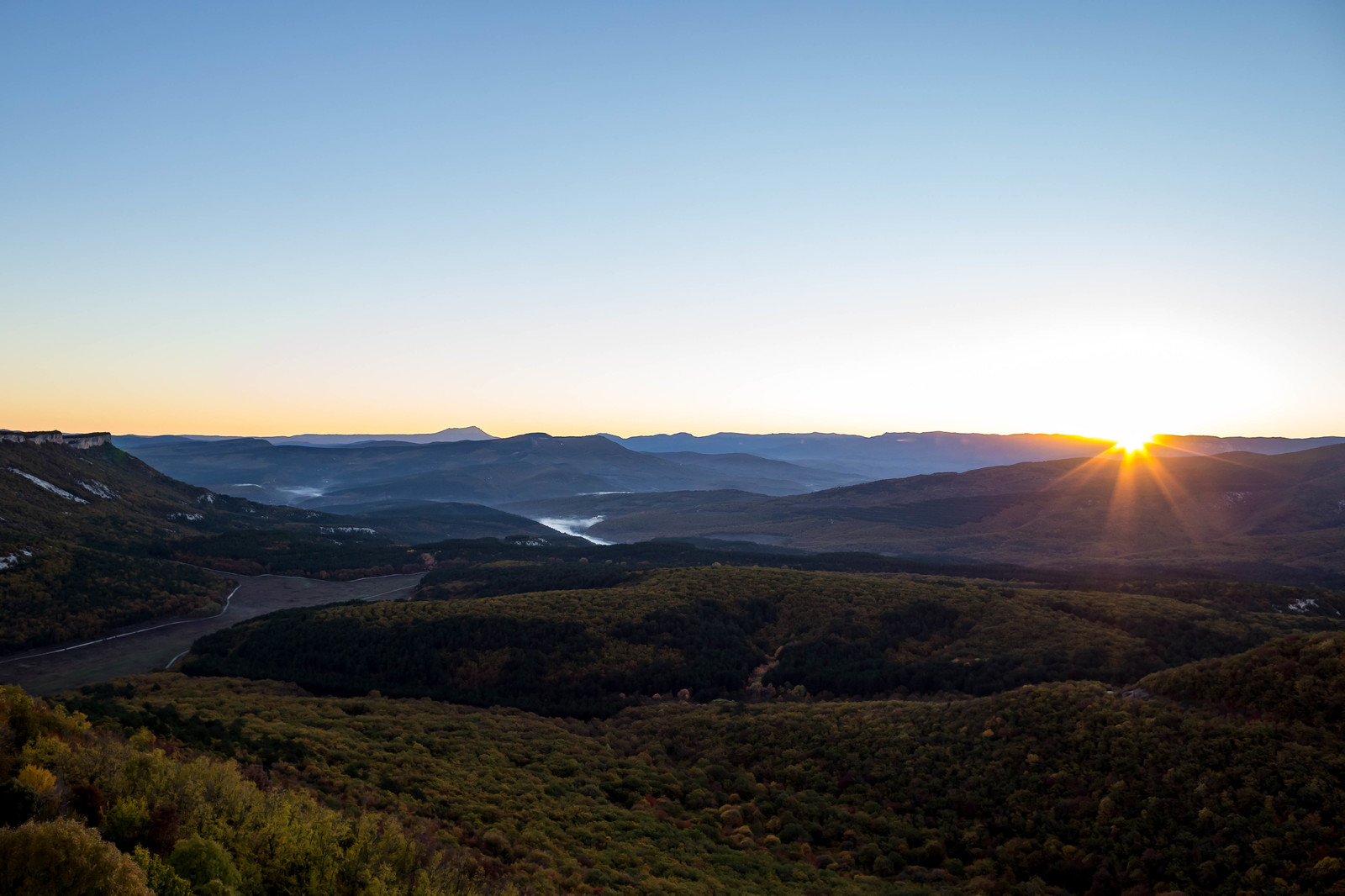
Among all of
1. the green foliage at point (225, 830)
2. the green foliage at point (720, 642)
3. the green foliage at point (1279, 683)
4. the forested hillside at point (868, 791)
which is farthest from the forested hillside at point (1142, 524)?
the green foliage at point (225, 830)

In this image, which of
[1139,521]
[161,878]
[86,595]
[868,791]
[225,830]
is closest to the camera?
[161,878]

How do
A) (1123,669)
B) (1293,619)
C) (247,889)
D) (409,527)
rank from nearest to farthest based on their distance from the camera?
(247,889)
(1123,669)
(1293,619)
(409,527)

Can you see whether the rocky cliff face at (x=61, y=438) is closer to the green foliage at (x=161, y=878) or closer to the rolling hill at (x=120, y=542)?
the rolling hill at (x=120, y=542)

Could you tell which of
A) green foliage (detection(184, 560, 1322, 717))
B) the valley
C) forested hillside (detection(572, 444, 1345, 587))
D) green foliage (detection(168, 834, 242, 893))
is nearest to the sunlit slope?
forested hillside (detection(572, 444, 1345, 587))

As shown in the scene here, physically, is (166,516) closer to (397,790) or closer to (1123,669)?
(397,790)

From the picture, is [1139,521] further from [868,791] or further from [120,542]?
[120,542]

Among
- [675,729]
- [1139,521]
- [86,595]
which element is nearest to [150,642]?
[86,595]

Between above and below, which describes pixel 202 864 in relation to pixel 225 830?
above

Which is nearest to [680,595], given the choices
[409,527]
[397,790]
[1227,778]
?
[397,790]

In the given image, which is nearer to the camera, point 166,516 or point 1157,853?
point 1157,853
